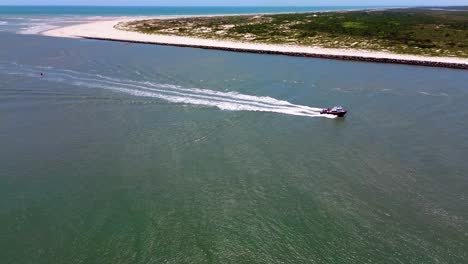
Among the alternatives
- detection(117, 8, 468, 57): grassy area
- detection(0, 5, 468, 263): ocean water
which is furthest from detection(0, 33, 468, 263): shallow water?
detection(117, 8, 468, 57): grassy area

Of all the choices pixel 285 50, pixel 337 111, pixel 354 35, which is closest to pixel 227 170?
pixel 337 111

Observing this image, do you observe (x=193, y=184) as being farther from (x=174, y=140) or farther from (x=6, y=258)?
(x=6, y=258)

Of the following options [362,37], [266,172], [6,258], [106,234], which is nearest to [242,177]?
[266,172]

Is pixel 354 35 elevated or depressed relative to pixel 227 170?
elevated

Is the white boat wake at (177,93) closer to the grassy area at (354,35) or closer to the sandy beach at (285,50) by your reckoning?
the sandy beach at (285,50)

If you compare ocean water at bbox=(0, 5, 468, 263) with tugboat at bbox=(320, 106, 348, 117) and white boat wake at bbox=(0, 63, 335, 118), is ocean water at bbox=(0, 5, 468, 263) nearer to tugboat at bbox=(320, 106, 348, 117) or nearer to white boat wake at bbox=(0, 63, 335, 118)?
white boat wake at bbox=(0, 63, 335, 118)

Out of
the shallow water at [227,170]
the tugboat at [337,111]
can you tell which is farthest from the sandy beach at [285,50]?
the tugboat at [337,111]

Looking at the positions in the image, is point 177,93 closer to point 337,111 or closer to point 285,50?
point 337,111
